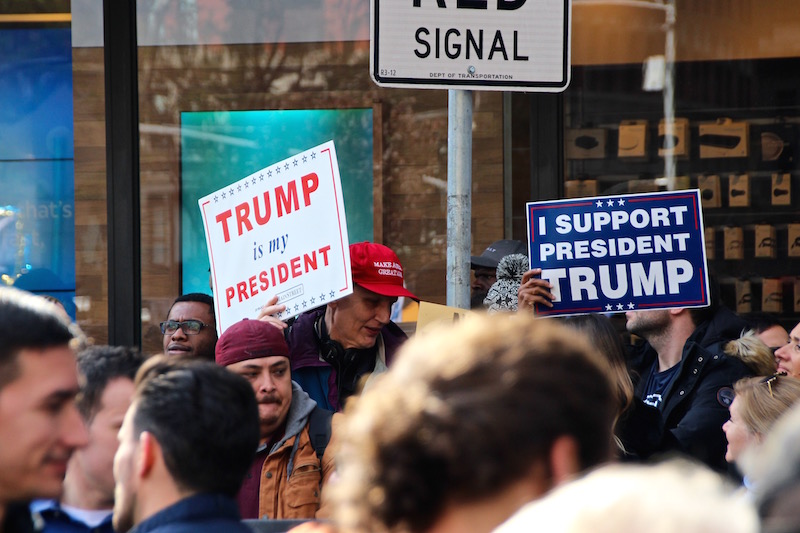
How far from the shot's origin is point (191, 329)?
18.1 ft

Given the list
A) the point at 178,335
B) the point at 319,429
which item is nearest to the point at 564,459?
the point at 319,429

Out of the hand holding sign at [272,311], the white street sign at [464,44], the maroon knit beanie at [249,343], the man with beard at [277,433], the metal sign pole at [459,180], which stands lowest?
the man with beard at [277,433]

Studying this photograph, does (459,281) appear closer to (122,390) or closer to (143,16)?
(122,390)

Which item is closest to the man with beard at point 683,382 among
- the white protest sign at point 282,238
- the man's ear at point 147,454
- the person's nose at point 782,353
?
the person's nose at point 782,353

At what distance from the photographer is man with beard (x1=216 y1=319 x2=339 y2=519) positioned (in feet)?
13.0

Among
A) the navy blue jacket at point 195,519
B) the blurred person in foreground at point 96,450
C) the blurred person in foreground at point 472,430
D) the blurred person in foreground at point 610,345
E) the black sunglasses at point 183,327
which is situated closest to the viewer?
the blurred person in foreground at point 472,430

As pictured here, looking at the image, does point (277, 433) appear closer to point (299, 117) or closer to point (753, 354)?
point (753, 354)

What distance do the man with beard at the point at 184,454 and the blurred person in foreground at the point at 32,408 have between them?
184mm

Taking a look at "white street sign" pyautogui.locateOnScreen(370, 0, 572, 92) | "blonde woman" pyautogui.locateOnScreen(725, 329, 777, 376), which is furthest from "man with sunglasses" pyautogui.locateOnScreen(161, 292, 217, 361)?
"blonde woman" pyautogui.locateOnScreen(725, 329, 777, 376)

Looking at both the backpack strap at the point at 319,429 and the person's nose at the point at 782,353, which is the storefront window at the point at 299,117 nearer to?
the person's nose at the point at 782,353

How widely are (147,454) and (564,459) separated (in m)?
1.27

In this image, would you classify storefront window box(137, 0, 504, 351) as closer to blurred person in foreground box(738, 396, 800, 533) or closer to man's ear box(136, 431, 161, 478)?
man's ear box(136, 431, 161, 478)

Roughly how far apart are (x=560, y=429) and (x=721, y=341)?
3.95 metres

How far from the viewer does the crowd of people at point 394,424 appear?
4.52ft
